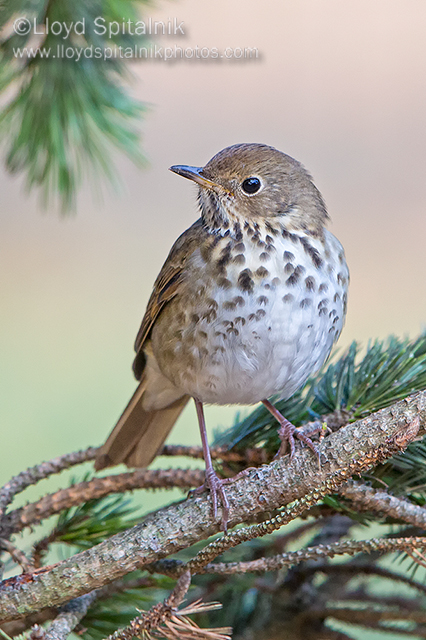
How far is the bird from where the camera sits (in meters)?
1.48

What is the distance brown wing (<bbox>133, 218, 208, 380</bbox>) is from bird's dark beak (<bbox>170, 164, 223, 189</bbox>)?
0.09 m

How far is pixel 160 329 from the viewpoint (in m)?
1.71

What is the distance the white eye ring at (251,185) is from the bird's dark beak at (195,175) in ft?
0.17

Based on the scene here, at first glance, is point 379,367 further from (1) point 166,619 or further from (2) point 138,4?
(2) point 138,4

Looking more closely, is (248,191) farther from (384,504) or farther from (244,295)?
(384,504)

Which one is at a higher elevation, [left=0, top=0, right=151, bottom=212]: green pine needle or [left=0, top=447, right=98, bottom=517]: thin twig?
[left=0, top=0, right=151, bottom=212]: green pine needle

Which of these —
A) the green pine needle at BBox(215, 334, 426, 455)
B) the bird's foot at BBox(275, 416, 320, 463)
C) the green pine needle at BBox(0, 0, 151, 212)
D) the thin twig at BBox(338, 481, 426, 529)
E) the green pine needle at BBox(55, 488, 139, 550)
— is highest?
the green pine needle at BBox(0, 0, 151, 212)

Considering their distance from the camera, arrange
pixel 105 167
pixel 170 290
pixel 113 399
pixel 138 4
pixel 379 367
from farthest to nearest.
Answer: pixel 113 399, pixel 170 290, pixel 105 167, pixel 138 4, pixel 379 367

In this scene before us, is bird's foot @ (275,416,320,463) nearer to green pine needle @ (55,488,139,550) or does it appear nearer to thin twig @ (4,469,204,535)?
thin twig @ (4,469,204,535)

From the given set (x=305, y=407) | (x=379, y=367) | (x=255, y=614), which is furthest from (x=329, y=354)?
(x=255, y=614)

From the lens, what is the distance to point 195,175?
160 centimetres

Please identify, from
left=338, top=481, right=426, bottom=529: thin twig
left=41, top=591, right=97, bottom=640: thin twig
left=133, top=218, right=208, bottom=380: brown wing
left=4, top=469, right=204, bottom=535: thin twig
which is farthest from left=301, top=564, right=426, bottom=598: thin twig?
left=133, top=218, right=208, bottom=380: brown wing

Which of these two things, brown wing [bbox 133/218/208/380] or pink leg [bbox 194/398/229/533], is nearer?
pink leg [bbox 194/398/229/533]

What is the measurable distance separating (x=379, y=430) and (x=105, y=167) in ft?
2.92
